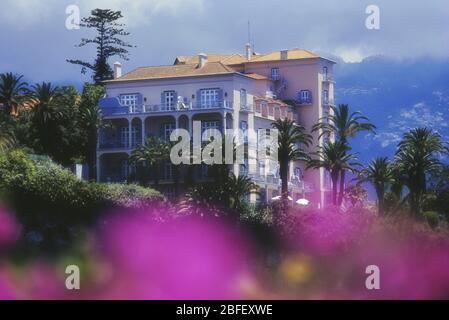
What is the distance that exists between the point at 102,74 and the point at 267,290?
31.9 m

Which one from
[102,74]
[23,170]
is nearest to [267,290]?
[23,170]

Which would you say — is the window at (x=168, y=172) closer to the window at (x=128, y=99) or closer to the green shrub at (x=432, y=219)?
the window at (x=128, y=99)

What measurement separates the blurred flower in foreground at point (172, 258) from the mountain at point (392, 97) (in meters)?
19.7

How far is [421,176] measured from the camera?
59.3 metres

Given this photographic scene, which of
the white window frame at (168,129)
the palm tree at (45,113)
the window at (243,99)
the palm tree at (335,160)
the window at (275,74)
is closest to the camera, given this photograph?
the palm tree at (335,160)

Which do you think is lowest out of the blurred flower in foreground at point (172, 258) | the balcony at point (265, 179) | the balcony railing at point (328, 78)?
the blurred flower in foreground at point (172, 258)

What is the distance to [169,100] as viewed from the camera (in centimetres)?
6894

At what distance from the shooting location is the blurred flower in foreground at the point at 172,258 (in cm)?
5156

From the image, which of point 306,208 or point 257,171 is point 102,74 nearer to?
point 257,171

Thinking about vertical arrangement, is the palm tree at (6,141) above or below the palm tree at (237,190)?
above

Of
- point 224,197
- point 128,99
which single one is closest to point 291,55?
point 128,99

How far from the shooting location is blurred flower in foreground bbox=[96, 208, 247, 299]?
2030 inches

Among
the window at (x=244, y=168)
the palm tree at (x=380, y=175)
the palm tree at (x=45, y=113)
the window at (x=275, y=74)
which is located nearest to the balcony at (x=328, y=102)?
the window at (x=275, y=74)

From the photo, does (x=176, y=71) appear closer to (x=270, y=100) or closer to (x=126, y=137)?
(x=126, y=137)
